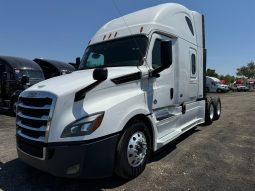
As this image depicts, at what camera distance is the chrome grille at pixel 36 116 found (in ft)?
12.8

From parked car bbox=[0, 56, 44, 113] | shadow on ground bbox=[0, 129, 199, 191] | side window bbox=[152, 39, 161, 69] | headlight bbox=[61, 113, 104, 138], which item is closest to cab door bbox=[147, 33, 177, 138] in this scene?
side window bbox=[152, 39, 161, 69]

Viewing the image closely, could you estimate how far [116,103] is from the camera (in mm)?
4227

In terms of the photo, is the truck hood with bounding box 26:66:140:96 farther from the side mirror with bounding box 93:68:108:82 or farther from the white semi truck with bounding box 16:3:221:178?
the side mirror with bounding box 93:68:108:82

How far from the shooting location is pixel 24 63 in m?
13.9

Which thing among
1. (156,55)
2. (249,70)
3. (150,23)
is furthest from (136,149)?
(249,70)

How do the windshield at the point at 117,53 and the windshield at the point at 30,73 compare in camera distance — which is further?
the windshield at the point at 30,73

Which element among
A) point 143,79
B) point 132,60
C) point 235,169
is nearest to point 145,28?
point 132,60

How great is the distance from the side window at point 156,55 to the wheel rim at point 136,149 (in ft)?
4.83

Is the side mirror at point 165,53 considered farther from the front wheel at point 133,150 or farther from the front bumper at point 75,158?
the front bumper at point 75,158

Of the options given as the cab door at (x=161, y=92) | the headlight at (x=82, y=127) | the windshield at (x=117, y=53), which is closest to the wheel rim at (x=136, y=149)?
the cab door at (x=161, y=92)

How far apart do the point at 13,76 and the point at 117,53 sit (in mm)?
9433

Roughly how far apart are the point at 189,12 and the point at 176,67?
2.20m

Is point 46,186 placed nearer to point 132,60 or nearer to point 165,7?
point 132,60

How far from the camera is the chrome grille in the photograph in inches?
153
